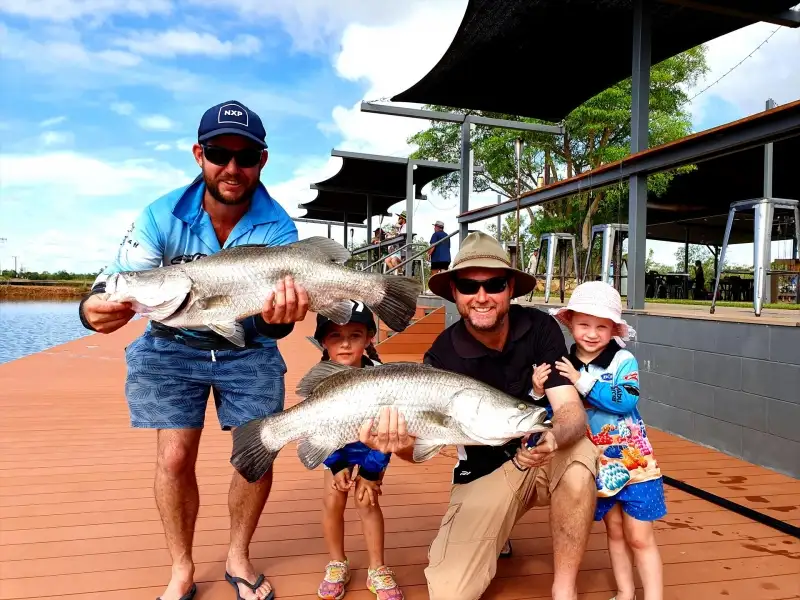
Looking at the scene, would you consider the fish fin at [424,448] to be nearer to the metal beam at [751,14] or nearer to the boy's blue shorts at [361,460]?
the boy's blue shorts at [361,460]

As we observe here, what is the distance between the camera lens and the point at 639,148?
6340mm

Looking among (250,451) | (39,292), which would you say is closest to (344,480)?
(250,451)

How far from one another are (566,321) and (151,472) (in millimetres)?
3480

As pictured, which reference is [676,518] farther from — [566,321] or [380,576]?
[380,576]

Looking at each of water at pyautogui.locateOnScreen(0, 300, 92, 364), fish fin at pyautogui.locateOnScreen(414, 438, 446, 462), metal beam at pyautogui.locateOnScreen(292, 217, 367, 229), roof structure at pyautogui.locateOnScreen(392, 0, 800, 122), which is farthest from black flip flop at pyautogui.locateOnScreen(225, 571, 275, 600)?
metal beam at pyautogui.locateOnScreen(292, 217, 367, 229)

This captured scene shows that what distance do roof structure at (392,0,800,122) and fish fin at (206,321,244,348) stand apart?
6.06 m

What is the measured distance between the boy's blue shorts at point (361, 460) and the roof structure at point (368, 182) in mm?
11741

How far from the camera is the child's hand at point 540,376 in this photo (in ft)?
8.96

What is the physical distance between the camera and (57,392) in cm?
793

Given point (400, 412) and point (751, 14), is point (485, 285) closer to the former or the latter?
point (400, 412)

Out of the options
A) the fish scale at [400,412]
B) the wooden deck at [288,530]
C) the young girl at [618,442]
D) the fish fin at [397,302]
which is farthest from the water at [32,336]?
the young girl at [618,442]

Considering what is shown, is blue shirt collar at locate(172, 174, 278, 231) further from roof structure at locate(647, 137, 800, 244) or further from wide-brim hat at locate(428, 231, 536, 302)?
roof structure at locate(647, 137, 800, 244)

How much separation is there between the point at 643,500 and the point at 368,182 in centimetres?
1535

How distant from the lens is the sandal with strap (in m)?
2.77
